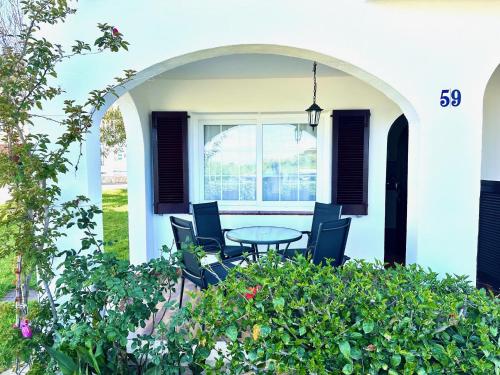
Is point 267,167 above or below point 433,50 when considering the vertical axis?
below

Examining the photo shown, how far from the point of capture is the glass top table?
3592 mm

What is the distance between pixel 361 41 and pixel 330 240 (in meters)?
1.80

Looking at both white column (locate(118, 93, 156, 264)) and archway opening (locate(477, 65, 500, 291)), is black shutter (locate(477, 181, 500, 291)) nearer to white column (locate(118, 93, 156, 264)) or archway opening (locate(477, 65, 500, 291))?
archway opening (locate(477, 65, 500, 291))

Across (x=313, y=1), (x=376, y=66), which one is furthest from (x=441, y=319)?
A: (x=313, y=1)

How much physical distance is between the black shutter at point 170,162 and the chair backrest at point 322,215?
1841 mm

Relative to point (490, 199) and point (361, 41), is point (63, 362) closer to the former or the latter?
point (361, 41)

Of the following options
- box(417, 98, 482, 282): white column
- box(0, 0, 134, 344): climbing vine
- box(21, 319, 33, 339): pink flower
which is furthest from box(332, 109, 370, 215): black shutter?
box(21, 319, 33, 339): pink flower

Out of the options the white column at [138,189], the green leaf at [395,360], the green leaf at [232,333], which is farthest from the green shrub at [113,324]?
the white column at [138,189]

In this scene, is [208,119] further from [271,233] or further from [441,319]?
[441,319]

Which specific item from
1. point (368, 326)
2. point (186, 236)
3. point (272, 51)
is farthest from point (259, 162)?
point (368, 326)

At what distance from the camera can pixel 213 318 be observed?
182cm

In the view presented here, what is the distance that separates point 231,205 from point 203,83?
1.85m

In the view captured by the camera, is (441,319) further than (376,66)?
No

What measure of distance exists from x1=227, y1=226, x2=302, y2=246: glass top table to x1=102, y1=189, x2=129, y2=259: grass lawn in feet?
5.79
